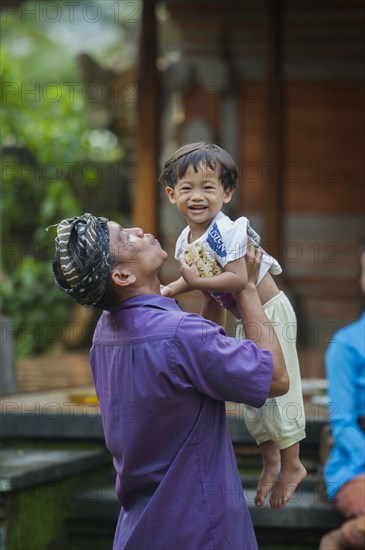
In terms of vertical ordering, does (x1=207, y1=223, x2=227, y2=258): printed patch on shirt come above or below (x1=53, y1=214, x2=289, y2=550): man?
above

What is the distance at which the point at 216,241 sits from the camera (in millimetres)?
3014

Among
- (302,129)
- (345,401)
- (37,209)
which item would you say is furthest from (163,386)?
(37,209)

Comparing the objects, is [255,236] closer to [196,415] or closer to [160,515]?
→ [196,415]

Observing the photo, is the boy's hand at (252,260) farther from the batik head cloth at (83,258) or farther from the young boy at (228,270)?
the batik head cloth at (83,258)

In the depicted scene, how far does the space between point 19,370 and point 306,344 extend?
129 inches

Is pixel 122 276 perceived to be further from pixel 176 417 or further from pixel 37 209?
pixel 37 209

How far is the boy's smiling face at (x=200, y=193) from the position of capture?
3.00m

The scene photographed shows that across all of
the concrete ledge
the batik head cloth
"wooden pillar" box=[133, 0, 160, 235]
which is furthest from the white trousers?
"wooden pillar" box=[133, 0, 160, 235]

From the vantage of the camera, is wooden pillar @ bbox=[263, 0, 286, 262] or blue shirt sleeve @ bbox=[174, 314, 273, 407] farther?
wooden pillar @ bbox=[263, 0, 286, 262]

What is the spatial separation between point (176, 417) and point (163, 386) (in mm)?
100

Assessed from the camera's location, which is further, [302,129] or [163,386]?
[302,129]

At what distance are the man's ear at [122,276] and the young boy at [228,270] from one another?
19 cm

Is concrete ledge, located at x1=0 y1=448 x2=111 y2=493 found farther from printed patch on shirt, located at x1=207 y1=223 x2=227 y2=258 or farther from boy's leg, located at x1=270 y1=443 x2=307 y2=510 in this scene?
printed patch on shirt, located at x1=207 y1=223 x2=227 y2=258

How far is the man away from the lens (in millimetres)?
2684
